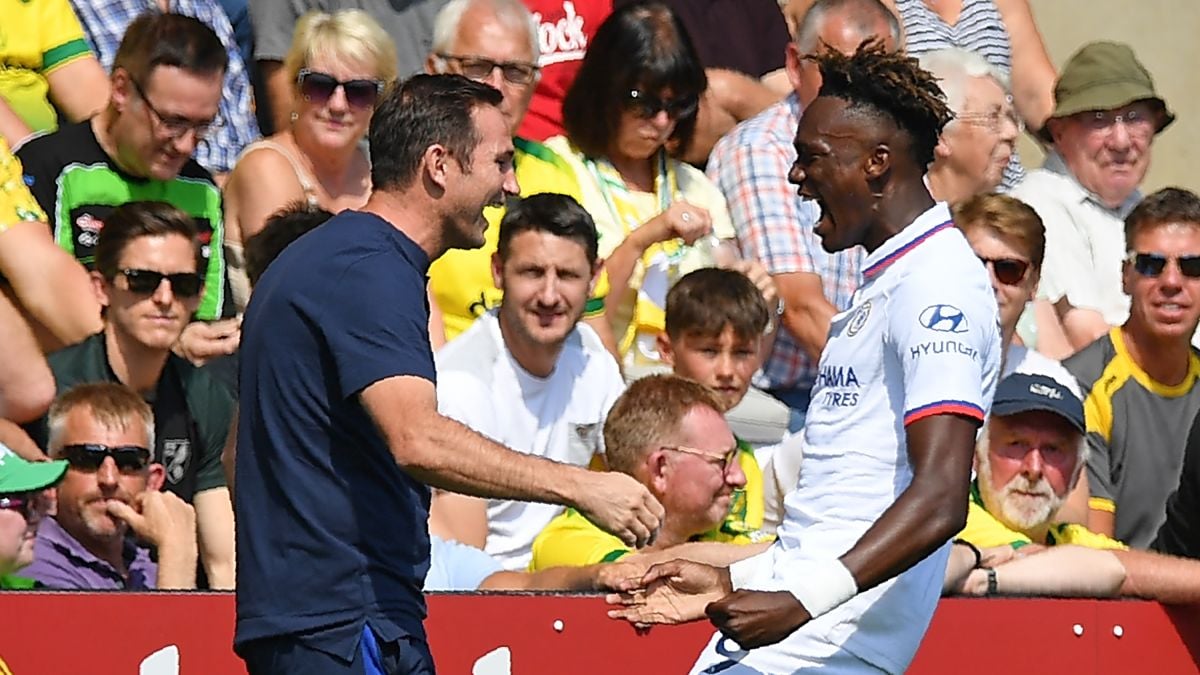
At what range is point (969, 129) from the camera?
27.9 feet

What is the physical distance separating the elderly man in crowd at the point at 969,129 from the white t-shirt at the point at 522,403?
1869mm

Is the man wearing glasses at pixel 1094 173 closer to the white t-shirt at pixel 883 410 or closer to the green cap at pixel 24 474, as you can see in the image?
the white t-shirt at pixel 883 410

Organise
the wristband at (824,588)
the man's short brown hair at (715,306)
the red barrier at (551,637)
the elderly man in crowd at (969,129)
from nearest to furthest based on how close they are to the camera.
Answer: the wristband at (824,588), the red barrier at (551,637), the man's short brown hair at (715,306), the elderly man in crowd at (969,129)

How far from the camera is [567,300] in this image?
23.1 ft

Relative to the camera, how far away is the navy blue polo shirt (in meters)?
4.46

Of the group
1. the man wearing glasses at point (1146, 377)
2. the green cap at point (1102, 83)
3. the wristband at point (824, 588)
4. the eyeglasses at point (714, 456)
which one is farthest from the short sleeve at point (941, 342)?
the green cap at point (1102, 83)

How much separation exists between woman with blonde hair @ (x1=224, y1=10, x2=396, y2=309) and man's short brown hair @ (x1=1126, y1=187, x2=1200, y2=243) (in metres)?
2.74

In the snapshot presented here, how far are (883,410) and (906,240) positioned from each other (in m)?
0.37

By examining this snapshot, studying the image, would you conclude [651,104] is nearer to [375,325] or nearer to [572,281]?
[572,281]

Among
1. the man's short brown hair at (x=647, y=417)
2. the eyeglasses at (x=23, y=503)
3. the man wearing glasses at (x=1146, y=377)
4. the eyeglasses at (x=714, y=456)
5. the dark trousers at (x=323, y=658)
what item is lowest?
the man wearing glasses at (x=1146, y=377)

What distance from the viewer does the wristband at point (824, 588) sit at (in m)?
4.45

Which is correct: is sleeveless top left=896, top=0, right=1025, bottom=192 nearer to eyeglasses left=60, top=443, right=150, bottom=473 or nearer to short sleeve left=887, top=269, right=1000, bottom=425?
eyeglasses left=60, top=443, right=150, bottom=473

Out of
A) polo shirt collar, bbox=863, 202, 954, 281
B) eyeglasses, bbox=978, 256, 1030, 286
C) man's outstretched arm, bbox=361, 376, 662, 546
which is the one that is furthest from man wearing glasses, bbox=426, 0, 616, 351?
man's outstretched arm, bbox=361, 376, 662, 546

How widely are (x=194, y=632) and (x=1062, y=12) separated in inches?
268
